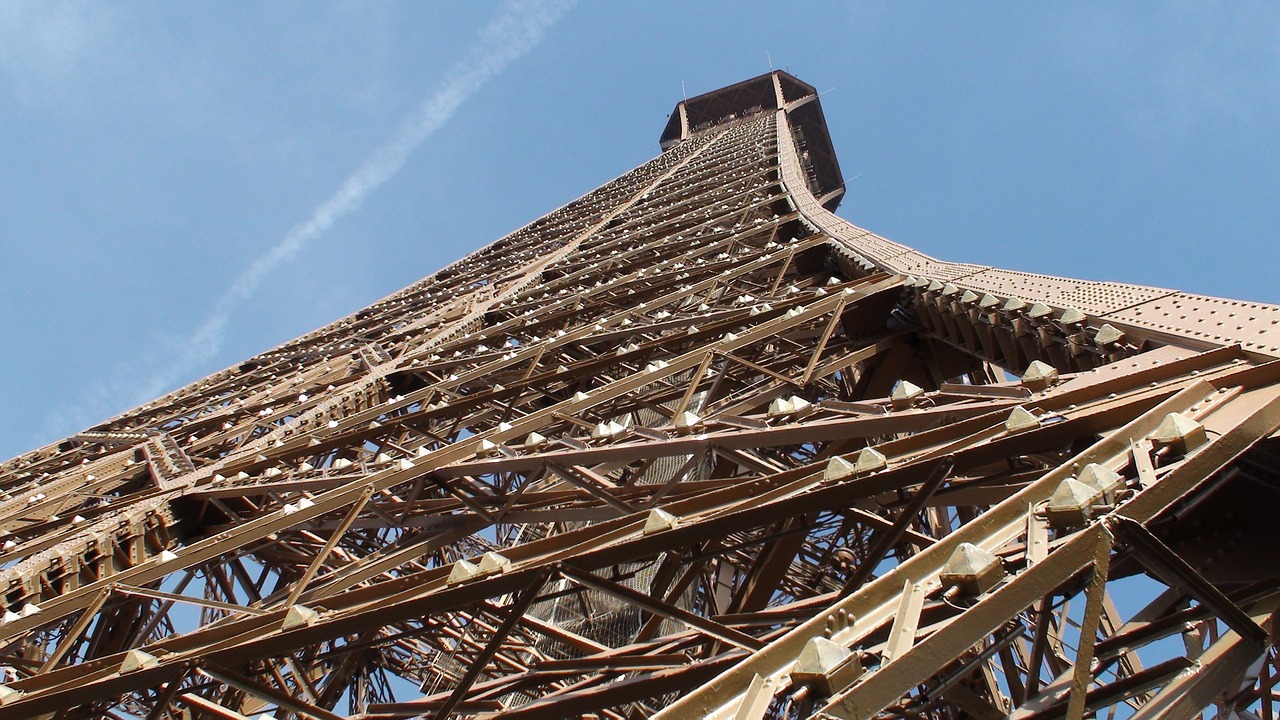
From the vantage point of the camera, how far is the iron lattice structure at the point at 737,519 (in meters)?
2.72

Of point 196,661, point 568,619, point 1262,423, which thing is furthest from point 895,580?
point 568,619

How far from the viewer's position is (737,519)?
3.44m

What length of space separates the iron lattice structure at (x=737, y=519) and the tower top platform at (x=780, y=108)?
34397 millimetres

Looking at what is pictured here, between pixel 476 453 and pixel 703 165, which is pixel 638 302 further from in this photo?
pixel 703 165

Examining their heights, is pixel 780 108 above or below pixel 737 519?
above

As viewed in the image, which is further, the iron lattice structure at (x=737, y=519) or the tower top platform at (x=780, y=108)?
the tower top platform at (x=780, y=108)

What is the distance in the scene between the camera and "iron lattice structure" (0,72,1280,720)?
8.92 ft

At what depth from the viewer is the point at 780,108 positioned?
46000 millimetres

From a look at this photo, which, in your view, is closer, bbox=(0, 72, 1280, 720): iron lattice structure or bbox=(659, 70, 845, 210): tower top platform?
bbox=(0, 72, 1280, 720): iron lattice structure

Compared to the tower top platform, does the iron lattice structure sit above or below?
below

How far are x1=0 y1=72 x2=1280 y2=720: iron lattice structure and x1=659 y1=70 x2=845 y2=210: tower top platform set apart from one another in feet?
113

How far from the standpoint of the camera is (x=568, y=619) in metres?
11.2

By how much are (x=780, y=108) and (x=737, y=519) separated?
44.6 metres

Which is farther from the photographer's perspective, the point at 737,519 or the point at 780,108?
the point at 780,108
